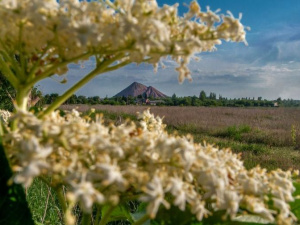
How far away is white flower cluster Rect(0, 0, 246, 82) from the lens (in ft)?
2.68

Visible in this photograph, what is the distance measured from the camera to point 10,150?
896mm

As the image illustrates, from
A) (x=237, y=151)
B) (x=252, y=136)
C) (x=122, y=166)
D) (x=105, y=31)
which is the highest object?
(x=105, y=31)

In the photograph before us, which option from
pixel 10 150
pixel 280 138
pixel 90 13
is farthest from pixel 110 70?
pixel 280 138

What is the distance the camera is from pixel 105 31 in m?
0.84

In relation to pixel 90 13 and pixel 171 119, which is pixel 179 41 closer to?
pixel 90 13

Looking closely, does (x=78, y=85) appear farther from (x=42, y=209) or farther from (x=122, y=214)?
(x=42, y=209)

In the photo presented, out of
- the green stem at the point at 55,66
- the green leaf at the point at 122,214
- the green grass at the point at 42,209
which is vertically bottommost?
the green grass at the point at 42,209

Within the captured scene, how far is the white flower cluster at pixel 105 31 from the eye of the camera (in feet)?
2.68

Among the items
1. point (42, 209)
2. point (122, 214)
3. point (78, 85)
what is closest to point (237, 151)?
point (42, 209)

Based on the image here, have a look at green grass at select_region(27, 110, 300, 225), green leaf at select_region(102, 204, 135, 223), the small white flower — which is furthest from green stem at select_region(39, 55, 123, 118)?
green grass at select_region(27, 110, 300, 225)

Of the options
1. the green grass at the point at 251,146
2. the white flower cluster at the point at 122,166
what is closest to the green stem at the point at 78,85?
the white flower cluster at the point at 122,166

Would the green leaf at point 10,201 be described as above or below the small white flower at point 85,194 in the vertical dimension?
below

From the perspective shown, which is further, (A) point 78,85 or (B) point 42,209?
(B) point 42,209

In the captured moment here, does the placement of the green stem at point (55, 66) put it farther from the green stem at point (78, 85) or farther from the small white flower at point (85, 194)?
the small white flower at point (85, 194)
